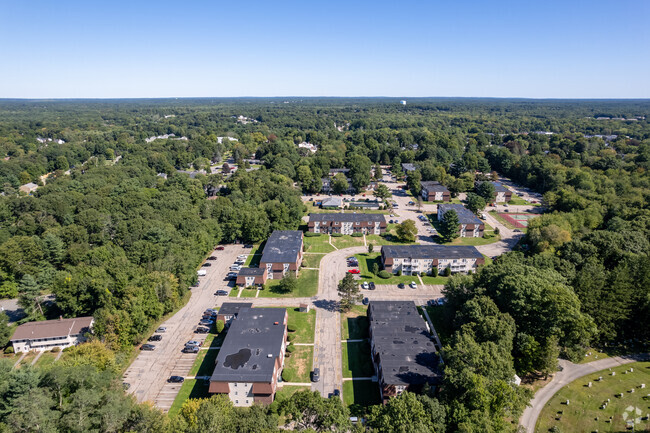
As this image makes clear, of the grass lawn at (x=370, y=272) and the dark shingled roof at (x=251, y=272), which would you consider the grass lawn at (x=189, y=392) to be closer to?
the dark shingled roof at (x=251, y=272)

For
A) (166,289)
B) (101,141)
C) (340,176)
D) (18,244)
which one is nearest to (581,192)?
(340,176)

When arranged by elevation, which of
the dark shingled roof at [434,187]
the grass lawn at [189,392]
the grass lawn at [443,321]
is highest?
the dark shingled roof at [434,187]

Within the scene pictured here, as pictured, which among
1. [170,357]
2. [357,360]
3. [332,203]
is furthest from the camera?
[332,203]

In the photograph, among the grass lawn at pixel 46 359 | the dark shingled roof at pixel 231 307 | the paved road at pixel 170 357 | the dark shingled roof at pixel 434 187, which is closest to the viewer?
the paved road at pixel 170 357

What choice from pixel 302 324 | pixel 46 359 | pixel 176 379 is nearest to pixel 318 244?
pixel 302 324

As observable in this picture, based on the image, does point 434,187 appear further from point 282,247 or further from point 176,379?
point 176,379

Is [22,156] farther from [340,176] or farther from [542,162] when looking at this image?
[542,162]

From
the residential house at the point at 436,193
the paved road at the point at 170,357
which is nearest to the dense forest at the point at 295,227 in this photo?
the paved road at the point at 170,357

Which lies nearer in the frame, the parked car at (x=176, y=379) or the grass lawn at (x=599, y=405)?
the grass lawn at (x=599, y=405)
